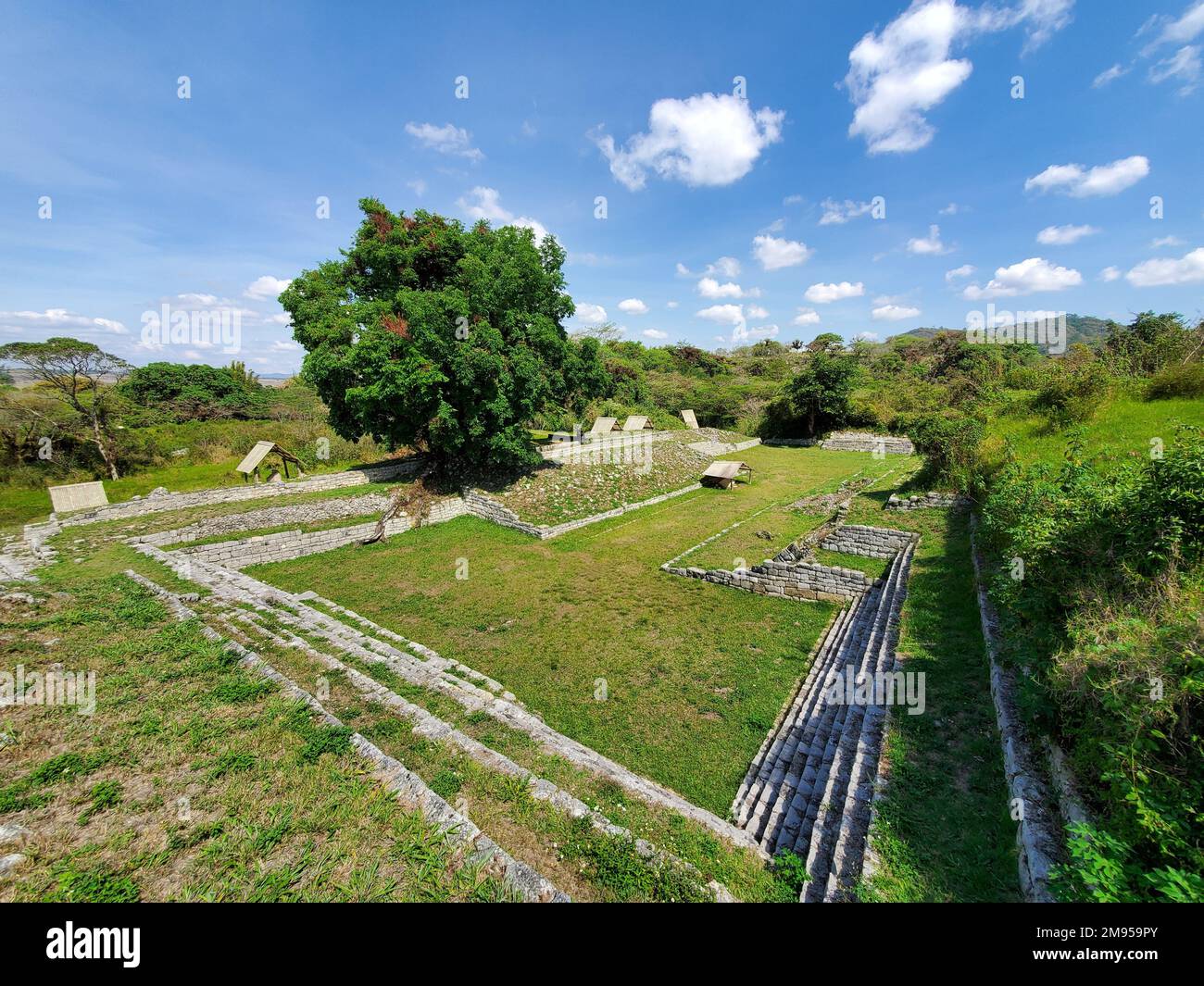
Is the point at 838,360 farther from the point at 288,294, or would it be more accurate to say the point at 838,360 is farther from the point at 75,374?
the point at 75,374

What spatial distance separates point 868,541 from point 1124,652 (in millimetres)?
9276

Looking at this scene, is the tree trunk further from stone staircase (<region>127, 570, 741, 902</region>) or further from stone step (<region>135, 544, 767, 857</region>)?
stone staircase (<region>127, 570, 741, 902</region>)

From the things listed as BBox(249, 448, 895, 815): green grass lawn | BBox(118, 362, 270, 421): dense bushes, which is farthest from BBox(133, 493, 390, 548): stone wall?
BBox(118, 362, 270, 421): dense bushes

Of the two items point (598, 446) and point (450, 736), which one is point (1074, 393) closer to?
point (598, 446)

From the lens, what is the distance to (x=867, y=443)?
29641mm

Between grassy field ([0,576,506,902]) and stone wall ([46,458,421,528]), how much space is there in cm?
1047

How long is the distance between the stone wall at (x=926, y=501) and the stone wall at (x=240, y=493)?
60.4 ft

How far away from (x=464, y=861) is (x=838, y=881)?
291cm

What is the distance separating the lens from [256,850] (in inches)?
121

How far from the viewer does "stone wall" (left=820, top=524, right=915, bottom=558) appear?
37.2ft

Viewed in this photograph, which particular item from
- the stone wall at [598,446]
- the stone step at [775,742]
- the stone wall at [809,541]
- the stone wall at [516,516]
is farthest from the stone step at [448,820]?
the stone wall at [598,446]

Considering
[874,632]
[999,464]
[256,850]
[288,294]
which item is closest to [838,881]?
[256,850]

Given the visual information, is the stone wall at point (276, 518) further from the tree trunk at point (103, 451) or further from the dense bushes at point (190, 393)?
the dense bushes at point (190, 393)

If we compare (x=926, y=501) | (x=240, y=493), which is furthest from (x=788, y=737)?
(x=240, y=493)
